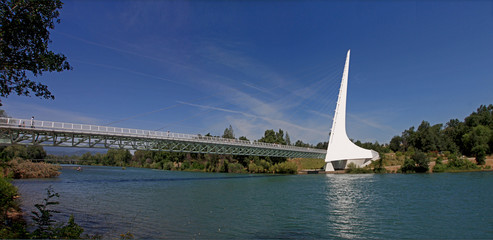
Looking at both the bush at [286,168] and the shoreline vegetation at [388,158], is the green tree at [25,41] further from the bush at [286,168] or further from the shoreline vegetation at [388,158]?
the bush at [286,168]

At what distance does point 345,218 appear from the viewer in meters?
16.1

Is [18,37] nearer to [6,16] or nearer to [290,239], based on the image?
[6,16]

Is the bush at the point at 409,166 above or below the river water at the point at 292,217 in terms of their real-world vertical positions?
above

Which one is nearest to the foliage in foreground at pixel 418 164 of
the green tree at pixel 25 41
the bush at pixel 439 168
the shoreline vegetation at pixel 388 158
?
the shoreline vegetation at pixel 388 158

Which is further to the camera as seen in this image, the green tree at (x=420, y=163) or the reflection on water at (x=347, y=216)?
the green tree at (x=420, y=163)

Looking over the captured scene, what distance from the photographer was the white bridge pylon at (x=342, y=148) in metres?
62.2

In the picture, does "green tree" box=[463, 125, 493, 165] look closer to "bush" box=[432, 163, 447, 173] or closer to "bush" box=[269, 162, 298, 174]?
"bush" box=[432, 163, 447, 173]

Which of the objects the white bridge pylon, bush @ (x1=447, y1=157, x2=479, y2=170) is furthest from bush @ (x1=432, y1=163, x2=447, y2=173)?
the white bridge pylon

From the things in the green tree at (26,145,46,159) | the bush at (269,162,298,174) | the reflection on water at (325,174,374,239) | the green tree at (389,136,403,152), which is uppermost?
the green tree at (389,136,403,152)

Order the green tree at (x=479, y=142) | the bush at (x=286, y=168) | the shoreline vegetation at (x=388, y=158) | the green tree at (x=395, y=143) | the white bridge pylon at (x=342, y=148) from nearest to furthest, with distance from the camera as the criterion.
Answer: the shoreline vegetation at (x=388, y=158)
the green tree at (x=479, y=142)
the white bridge pylon at (x=342, y=148)
the bush at (x=286, y=168)
the green tree at (x=395, y=143)

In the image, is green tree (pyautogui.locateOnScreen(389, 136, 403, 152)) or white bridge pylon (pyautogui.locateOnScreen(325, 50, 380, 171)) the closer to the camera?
white bridge pylon (pyautogui.locateOnScreen(325, 50, 380, 171))

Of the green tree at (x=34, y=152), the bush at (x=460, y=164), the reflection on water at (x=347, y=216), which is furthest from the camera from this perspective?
the green tree at (x=34, y=152)

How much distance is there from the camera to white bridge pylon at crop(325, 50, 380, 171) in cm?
6216

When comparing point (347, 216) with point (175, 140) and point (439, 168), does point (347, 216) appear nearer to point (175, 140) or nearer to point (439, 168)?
point (175, 140)
